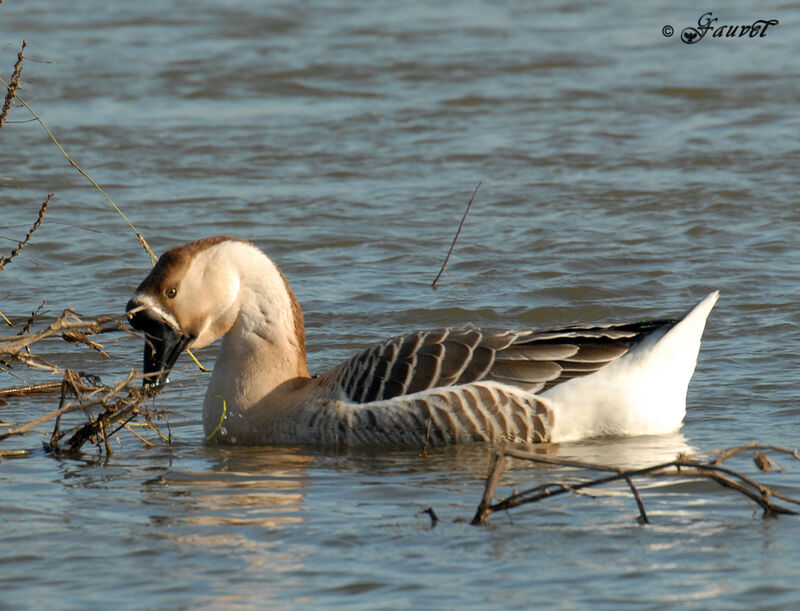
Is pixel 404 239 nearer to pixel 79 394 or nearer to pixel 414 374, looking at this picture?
pixel 414 374

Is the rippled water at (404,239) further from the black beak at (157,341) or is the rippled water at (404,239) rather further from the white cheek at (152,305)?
the white cheek at (152,305)

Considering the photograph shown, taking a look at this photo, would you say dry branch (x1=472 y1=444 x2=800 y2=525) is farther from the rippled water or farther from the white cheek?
the white cheek

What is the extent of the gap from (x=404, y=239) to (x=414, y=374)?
501 cm

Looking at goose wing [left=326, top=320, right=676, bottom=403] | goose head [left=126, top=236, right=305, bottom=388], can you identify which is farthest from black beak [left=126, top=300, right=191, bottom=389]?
goose wing [left=326, top=320, right=676, bottom=403]

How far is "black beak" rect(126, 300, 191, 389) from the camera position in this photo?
308 inches

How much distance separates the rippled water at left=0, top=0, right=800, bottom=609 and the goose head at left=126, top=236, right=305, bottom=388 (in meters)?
0.60

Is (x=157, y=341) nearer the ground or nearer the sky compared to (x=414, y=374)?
nearer the sky

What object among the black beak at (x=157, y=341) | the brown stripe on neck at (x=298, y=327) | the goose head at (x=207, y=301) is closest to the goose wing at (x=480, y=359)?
the brown stripe on neck at (x=298, y=327)

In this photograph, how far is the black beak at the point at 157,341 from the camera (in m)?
7.81

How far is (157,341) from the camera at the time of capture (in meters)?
7.93

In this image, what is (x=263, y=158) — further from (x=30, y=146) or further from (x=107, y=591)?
(x=107, y=591)

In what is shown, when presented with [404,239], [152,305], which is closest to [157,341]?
[152,305]

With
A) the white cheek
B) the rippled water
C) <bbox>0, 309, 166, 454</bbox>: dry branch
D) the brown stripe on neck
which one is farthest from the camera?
the brown stripe on neck

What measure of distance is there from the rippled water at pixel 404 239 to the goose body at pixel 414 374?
0.69 ft
